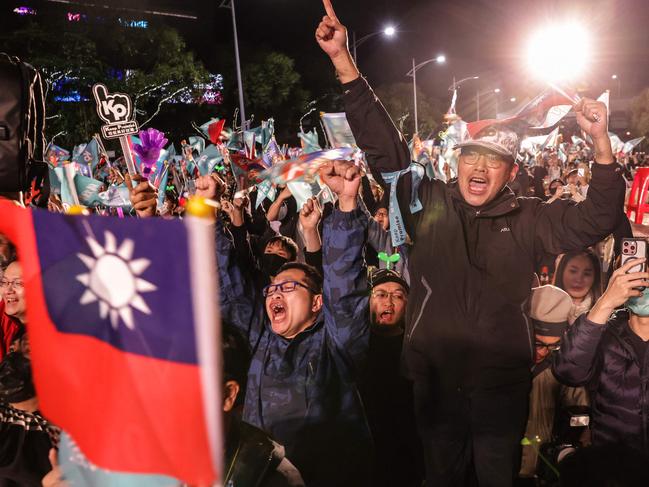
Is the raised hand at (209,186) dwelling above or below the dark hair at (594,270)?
above

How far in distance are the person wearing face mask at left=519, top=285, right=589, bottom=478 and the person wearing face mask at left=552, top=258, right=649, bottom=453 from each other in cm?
61

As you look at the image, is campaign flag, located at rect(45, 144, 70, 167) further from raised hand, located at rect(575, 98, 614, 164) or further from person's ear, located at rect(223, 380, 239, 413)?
raised hand, located at rect(575, 98, 614, 164)

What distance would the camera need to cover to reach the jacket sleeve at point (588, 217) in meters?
2.76

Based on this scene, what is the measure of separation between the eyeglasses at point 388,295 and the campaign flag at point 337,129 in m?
1.79

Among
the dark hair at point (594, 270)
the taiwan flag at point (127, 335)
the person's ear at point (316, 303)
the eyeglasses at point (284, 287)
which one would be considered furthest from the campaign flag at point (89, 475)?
the dark hair at point (594, 270)

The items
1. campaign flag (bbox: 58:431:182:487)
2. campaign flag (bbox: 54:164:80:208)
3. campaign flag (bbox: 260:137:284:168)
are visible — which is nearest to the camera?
campaign flag (bbox: 58:431:182:487)

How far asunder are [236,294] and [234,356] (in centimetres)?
99

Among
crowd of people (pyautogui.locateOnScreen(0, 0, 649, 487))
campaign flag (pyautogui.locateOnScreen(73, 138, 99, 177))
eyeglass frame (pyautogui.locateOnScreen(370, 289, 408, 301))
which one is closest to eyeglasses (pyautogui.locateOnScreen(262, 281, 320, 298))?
crowd of people (pyautogui.locateOnScreen(0, 0, 649, 487))

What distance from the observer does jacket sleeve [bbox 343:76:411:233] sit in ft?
9.58

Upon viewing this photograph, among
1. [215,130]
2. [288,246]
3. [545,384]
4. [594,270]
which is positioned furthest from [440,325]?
[215,130]

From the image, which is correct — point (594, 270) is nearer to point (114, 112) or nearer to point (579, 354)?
point (579, 354)

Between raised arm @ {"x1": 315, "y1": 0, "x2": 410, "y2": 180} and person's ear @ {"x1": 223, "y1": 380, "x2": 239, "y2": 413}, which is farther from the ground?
raised arm @ {"x1": 315, "y1": 0, "x2": 410, "y2": 180}

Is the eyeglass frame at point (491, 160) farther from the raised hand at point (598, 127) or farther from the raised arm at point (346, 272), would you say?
the raised arm at point (346, 272)

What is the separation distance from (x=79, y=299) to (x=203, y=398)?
503mm
